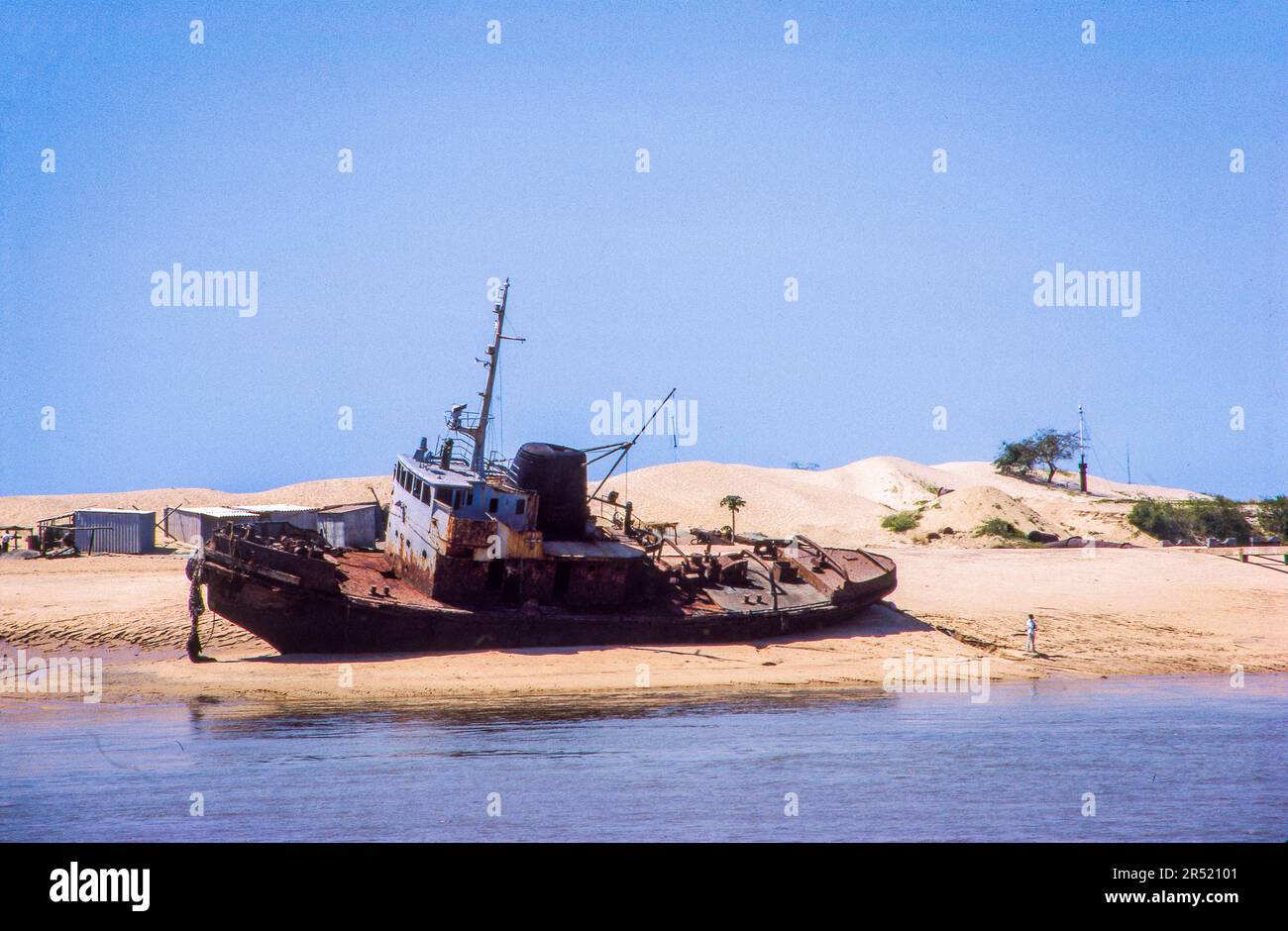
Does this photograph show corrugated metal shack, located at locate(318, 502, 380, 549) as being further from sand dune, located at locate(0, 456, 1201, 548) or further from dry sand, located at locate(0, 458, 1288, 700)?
sand dune, located at locate(0, 456, 1201, 548)

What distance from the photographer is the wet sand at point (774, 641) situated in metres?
21.3

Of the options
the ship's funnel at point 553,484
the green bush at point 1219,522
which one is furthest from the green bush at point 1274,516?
the ship's funnel at point 553,484

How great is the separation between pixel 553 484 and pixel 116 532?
81.7 feet

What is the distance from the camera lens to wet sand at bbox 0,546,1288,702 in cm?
2130

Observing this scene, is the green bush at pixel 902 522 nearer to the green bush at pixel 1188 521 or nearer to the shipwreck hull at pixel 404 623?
the green bush at pixel 1188 521

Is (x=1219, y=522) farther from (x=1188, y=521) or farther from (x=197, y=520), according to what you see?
(x=197, y=520)

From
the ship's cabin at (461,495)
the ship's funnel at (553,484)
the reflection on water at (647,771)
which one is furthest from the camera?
the ship's funnel at (553,484)

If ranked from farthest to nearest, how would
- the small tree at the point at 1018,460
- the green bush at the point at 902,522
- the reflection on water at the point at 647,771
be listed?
the small tree at the point at 1018,460 < the green bush at the point at 902,522 < the reflection on water at the point at 647,771

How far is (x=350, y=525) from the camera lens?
40.3 m

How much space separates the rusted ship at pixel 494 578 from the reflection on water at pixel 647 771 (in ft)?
12.7

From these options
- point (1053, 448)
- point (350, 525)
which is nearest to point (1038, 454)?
point (1053, 448)

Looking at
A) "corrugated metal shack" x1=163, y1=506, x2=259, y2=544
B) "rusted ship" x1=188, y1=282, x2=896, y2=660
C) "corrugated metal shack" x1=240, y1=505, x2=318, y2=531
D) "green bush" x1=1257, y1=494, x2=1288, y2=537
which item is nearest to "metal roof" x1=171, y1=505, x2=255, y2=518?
"corrugated metal shack" x1=163, y1=506, x2=259, y2=544

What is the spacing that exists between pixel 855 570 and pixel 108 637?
19433 millimetres

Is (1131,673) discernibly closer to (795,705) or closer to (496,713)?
(795,705)
